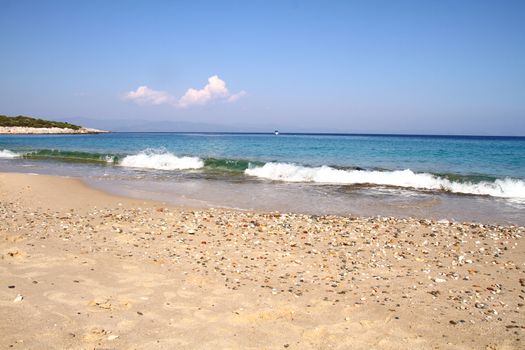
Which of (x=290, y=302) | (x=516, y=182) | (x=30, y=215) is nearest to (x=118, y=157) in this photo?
(x=30, y=215)

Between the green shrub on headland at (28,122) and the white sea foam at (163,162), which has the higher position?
the green shrub on headland at (28,122)

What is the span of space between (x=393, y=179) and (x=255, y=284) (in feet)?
53.2

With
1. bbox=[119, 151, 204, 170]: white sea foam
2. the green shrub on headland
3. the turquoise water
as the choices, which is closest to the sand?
the turquoise water

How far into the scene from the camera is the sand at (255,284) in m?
4.50

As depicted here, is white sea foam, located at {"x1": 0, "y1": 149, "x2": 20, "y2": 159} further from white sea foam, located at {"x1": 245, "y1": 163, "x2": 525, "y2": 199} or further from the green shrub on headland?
the green shrub on headland

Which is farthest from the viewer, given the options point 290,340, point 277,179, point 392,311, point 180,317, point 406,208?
point 277,179

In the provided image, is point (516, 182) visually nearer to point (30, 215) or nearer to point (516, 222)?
point (516, 222)

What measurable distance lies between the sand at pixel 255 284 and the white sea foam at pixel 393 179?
846 cm

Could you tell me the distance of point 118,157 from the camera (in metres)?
34.3

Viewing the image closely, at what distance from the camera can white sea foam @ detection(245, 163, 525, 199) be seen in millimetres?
17531

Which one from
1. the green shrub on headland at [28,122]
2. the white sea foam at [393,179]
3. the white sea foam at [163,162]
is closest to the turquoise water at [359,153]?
the white sea foam at [163,162]

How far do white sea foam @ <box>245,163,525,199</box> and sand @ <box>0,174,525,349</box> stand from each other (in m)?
8.46

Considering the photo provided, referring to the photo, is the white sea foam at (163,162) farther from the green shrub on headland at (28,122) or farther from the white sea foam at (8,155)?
the green shrub on headland at (28,122)

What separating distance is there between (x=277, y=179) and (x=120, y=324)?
1763cm
